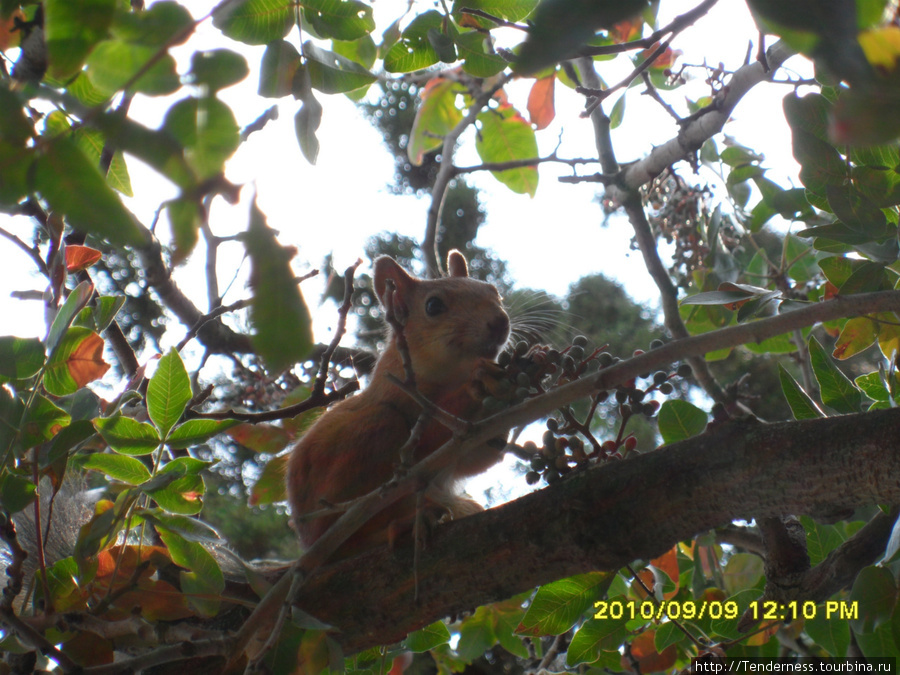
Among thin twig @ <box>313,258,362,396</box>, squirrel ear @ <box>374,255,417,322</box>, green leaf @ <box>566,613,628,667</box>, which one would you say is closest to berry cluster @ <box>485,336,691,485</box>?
thin twig @ <box>313,258,362,396</box>

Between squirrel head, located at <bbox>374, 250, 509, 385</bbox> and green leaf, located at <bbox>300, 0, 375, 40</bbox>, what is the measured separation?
3.70ft

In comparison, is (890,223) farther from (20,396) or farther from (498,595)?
(20,396)

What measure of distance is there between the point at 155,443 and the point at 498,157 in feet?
7.03

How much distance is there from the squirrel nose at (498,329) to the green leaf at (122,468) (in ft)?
4.53

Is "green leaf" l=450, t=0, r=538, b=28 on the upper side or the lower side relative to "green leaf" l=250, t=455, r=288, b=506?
upper

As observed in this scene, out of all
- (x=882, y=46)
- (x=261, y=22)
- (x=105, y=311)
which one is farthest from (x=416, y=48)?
(x=882, y=46)

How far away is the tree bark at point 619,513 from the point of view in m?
1.39

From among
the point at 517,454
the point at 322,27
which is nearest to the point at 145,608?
the point at 517,454

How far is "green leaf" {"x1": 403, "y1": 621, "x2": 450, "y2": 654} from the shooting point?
221cm

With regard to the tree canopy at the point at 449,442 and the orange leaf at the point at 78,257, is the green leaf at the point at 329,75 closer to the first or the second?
the tree canopy at the point at 449,442

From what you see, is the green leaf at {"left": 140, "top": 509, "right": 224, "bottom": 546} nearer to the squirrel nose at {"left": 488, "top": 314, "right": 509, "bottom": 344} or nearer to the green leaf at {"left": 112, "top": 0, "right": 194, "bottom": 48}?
the green leaf at {"left": 112, "top": 0, "right": 194, "bottom": 48}

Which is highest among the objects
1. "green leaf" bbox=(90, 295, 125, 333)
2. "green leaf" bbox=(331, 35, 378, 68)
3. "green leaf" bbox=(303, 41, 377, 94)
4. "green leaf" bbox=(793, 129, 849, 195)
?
"green leaf" bbox=(331, 35, 378, 68)

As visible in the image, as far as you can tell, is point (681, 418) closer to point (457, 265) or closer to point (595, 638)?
point (595, 638)

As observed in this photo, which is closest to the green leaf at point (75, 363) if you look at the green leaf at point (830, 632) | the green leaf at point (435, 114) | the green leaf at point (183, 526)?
the green leaf at point (183, 526)
